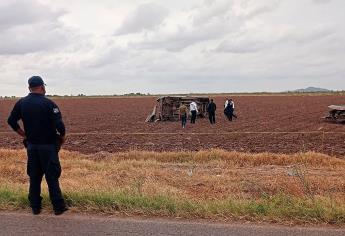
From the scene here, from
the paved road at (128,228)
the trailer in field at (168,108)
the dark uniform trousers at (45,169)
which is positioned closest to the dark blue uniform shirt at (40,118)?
the dark uniform trousers at (45,169)

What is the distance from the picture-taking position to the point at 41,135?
6.21 meters

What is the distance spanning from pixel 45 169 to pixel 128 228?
152cm

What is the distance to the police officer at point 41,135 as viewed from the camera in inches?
243

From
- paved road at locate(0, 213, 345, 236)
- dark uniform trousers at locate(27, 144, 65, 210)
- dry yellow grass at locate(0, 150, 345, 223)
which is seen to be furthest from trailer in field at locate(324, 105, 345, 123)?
dark uniform trousers at locate(27, 144, 65, 210)

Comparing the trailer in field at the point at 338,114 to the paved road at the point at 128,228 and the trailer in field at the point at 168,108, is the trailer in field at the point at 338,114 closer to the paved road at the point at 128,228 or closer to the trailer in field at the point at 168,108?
the trailer in field at the point at 168,108

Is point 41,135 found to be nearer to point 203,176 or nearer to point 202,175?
→ point 203,176

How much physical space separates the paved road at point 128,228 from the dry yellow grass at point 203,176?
1.02 metres

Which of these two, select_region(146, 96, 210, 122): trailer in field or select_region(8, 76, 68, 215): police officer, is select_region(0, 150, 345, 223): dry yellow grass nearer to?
select_region(8, 76, 68, 215): police officer

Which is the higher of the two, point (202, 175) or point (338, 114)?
point (338, 114)

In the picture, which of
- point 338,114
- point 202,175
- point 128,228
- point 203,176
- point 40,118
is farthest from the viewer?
point 338,114

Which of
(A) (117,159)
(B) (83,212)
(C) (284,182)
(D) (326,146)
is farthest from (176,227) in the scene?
(D) (326,146)

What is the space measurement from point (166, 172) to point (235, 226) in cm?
553

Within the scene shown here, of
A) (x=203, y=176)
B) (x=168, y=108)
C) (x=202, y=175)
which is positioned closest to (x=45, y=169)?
(x=203, y=176)

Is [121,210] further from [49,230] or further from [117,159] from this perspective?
[117,159]
